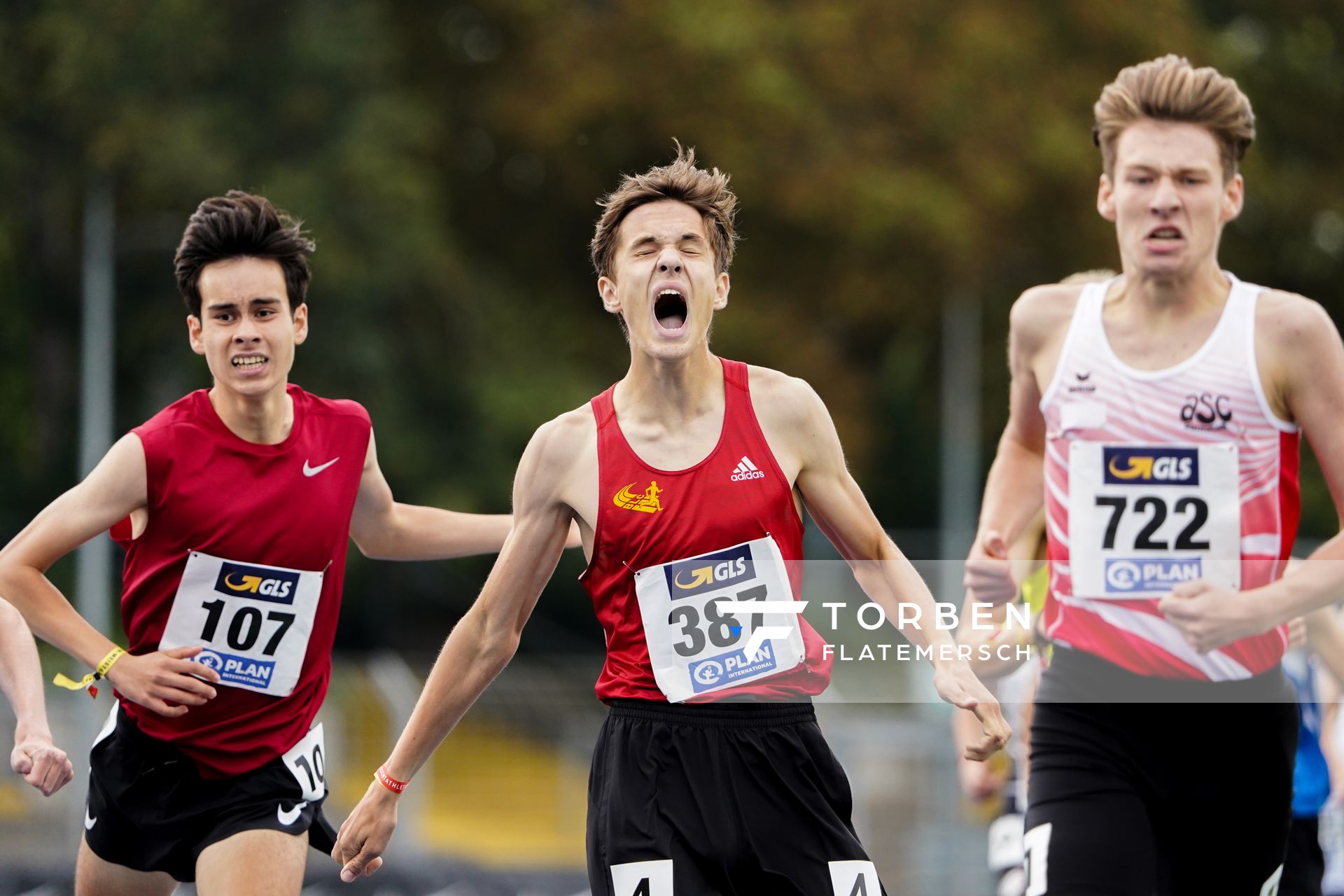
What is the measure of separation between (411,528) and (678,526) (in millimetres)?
1493

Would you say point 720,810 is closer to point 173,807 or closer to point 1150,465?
point 1150,465

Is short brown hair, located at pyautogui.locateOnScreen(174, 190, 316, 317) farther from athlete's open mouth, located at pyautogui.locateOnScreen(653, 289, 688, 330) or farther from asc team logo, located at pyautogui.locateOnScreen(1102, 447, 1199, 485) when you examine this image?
asc team logo, located at pyautogui.locateOnScreen(1102, 447, 1199, 485)

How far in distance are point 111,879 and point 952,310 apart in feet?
58.6

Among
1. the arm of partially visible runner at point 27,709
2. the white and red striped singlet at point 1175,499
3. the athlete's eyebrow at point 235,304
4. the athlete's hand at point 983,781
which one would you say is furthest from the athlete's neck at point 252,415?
the athlete's hand at point 983,781

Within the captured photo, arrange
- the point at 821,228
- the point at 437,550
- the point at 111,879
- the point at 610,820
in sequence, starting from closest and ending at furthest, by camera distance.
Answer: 1. the point at 610,820
2. the point at 111,879
3. the point at 437,550
4. the point at 821,228

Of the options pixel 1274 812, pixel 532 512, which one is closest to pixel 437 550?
pixel 532 512

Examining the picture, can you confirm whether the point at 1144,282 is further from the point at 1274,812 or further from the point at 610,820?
the point at 610,820

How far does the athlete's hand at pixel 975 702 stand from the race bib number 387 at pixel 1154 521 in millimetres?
657

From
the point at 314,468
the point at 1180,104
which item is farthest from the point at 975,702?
the point at 314,468

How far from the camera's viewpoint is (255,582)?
5.47 meters

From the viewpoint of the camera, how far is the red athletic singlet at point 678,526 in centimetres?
468

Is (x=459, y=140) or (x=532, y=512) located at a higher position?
(x=459, y=140)

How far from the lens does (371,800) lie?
15.9 feet

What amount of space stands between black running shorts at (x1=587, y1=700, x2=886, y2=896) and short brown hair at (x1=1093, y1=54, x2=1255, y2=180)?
1.84m
